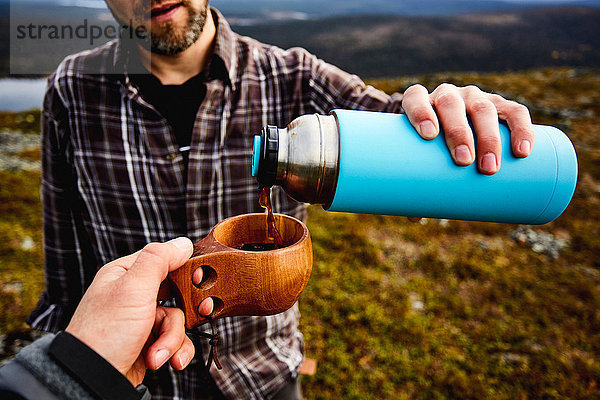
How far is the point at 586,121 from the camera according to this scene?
1016 centimetres

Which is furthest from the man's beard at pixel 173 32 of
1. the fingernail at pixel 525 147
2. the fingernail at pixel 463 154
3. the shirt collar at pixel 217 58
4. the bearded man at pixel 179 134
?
the fingernail at pixel 525 147

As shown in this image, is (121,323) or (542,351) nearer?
(121,323)

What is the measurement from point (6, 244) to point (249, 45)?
4936mm

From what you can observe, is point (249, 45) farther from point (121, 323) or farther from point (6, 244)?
point (6, 244)

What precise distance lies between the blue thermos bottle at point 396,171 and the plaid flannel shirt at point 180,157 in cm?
68

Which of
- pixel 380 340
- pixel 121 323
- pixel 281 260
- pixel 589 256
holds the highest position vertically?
pixel 281 260

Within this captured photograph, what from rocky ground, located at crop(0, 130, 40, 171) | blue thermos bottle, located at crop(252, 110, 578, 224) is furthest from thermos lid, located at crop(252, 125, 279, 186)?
rocky ground, located at crop(0, 130, 40, 171)

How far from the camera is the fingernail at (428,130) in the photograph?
1001mm

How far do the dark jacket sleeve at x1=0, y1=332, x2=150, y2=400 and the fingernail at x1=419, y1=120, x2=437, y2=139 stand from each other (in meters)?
0.92

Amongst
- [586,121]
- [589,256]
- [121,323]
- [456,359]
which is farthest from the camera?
[586,121]

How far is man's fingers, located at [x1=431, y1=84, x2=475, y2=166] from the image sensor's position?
98 centimetres

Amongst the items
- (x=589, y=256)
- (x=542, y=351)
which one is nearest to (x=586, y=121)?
(x=589, y=256)

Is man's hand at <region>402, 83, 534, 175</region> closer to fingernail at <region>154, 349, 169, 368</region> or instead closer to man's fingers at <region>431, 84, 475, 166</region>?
man's fingers at <region>431, 84, 475, 166</region>

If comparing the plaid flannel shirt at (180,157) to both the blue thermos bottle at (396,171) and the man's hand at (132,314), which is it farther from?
the man's hand at (132,314)
